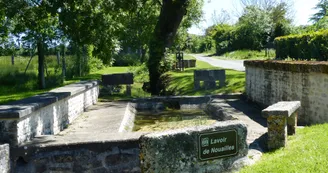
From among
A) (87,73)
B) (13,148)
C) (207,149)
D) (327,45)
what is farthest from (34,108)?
(87,73)

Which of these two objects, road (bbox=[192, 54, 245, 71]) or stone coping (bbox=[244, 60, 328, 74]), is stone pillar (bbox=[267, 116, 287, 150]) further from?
road (bbox=[192, 54, 245, 71])

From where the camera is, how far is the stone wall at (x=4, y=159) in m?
6.60

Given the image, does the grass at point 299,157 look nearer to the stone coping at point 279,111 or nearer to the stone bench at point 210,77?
the stone coping at point 279,111

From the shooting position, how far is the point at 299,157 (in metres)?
5.68

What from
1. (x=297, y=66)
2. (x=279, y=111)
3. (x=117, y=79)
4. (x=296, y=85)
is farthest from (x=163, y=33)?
(x=279, y=111)

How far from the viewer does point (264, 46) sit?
41250mm

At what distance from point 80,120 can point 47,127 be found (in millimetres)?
2464

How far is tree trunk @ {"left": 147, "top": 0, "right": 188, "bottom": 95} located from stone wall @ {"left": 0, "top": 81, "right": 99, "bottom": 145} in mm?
8454

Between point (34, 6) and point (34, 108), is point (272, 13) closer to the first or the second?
point (34, 6)

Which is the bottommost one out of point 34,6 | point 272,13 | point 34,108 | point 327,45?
point 34,108

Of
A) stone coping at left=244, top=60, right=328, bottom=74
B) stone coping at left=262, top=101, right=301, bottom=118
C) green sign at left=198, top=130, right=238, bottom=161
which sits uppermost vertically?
stone coping at left=244, top=60, right=328, bottom=74

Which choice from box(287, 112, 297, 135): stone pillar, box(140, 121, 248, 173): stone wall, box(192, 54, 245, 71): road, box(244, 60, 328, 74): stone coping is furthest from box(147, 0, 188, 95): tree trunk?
box(140, 121, 248, 173): stone wall

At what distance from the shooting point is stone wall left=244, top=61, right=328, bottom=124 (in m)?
9.16

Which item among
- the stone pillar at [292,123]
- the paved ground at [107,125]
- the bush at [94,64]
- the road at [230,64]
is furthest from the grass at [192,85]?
the bush at [94,64]
